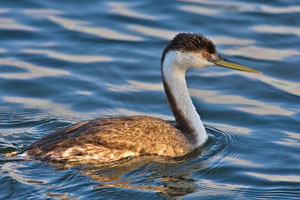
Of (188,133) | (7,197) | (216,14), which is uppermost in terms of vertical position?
(216,14)

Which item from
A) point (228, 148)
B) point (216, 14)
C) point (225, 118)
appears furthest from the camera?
point (216, 14)

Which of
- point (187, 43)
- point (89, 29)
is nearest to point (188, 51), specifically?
point (187, 43)

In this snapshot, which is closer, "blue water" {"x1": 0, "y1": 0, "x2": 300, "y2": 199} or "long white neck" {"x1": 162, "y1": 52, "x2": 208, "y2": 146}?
"blue water" {"x1": 0, "y1": 0, "x2": 300, "y2": 199}

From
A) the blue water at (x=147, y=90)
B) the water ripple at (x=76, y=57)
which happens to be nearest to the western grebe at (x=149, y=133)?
the blue water at (x=147, y=90)

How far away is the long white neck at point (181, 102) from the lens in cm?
1013

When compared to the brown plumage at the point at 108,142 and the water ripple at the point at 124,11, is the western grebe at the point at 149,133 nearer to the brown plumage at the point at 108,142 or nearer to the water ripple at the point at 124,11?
the brown plumage at the point at 108,142

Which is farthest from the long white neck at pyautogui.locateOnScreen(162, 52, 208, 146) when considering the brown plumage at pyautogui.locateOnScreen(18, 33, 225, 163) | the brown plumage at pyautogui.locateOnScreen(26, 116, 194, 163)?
the brown plumage at pyautogui.locateOnScreen(26, 116, 194, 163)

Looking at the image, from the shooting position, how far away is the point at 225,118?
11.6 metres

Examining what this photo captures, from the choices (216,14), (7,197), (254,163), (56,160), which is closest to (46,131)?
(56,160)

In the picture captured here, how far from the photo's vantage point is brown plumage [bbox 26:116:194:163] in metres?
9.19

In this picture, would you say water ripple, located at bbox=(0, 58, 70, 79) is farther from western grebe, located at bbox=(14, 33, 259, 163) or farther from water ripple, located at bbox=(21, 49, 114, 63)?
western grebe, located at bbox=(14, 33, 259, 163)

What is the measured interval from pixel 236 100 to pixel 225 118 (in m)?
0.77

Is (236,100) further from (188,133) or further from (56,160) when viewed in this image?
(56,160)

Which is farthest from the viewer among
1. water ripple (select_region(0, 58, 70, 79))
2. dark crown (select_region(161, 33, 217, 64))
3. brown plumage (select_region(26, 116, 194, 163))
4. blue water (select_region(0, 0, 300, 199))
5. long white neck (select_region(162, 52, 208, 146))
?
water ripple (select_region(0, 58, 70, 79))
